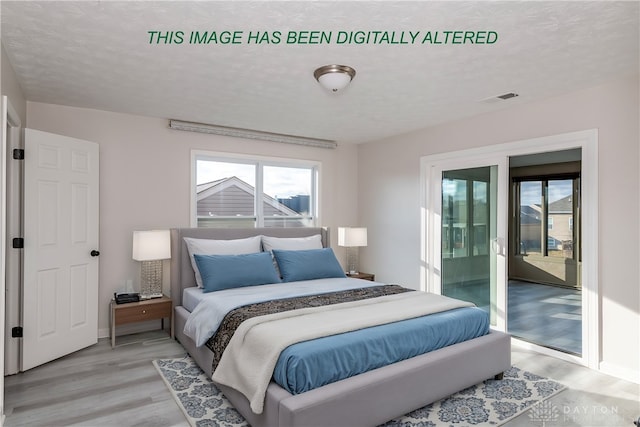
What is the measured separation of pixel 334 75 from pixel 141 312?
9.77 ft

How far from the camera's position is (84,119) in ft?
13.2

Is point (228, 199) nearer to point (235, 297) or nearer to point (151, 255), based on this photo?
point (151, 255)

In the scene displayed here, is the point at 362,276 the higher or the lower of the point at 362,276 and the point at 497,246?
the lower

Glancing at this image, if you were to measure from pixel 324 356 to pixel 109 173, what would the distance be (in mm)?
3285

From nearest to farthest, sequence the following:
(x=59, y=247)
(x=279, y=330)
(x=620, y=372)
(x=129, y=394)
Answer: (x=279, y=330) → (x=129, y=394) → (x=620, y=372) → (x=59, y=247)

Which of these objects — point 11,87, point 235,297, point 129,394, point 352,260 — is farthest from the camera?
point 352,260

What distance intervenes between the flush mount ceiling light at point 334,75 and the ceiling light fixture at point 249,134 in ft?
7.16

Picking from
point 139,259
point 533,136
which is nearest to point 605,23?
point 533,136

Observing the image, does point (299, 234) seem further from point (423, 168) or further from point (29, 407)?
point (29, 407)

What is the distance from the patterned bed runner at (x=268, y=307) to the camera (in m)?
2.71

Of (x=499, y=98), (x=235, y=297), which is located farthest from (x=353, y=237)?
(x=499, y=98)

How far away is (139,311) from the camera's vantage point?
12.7ft

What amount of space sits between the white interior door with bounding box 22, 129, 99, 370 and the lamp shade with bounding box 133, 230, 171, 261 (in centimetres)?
39

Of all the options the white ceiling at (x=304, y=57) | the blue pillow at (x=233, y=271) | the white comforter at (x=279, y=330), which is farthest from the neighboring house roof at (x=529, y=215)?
the blue pillow at (x=233, y=271)
